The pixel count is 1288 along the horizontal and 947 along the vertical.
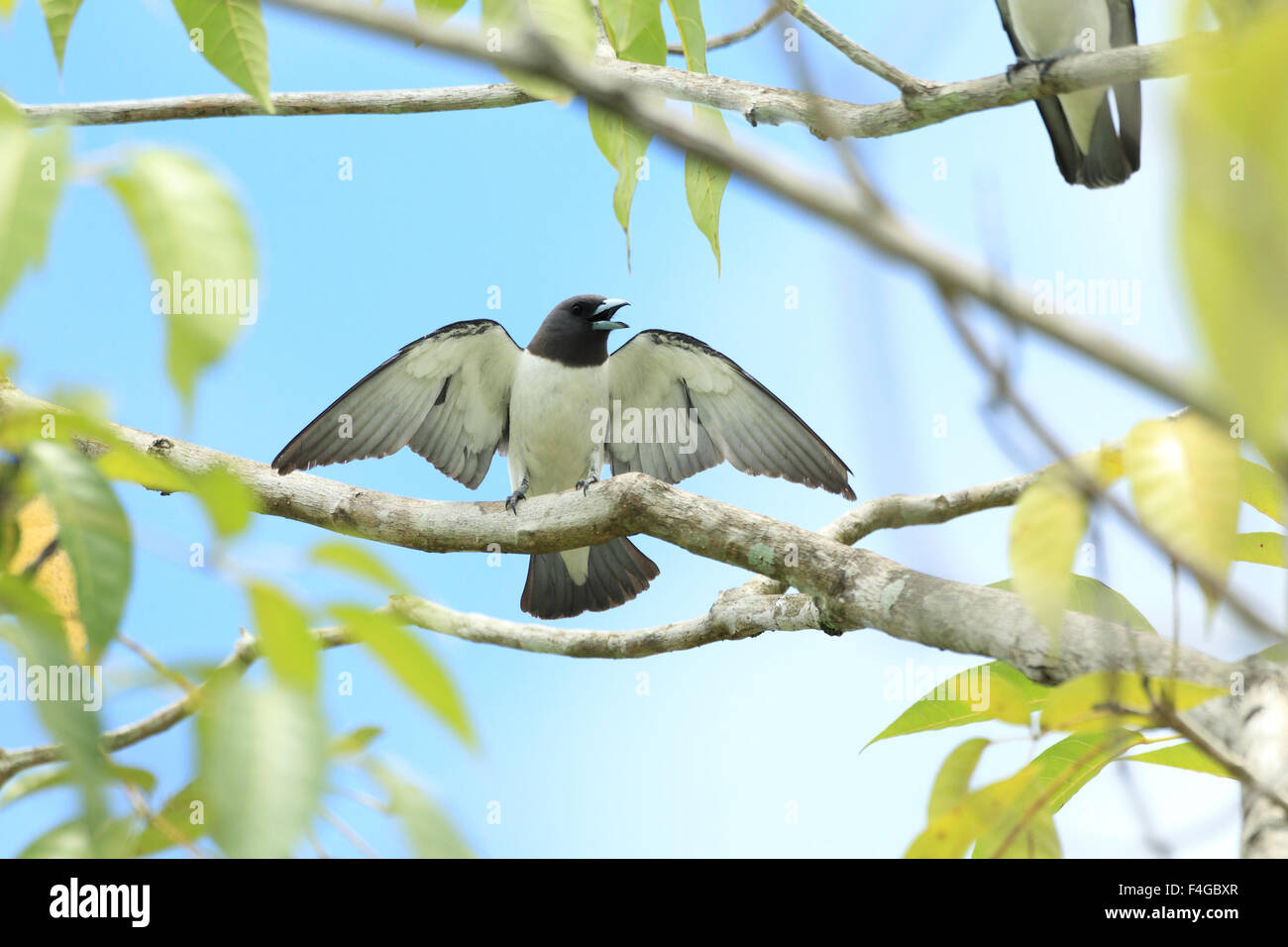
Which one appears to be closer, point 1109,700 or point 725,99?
point 1109,700

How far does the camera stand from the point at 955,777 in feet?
5.30

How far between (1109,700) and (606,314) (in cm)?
478

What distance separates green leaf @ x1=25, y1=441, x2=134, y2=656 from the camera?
0.99 m

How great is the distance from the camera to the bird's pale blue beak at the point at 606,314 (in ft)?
18.7

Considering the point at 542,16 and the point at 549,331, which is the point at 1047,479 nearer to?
the point at 542,16

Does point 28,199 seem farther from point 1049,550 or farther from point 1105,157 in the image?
point 1105,157

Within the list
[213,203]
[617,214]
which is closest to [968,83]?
[617,214]

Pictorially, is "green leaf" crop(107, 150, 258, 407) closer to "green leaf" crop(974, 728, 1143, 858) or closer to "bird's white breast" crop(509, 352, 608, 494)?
"green leaf" crop(974, 728, 1143, 858)

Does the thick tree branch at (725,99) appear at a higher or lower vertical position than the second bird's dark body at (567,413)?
higher

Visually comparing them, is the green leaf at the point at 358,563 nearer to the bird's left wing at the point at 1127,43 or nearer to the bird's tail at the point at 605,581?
the bird's tail at the point at 605,581

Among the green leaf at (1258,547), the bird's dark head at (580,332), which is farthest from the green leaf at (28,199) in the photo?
the bird's dark head at (580,332)

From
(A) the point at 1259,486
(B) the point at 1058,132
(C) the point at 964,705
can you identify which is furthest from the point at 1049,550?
(B) the point at 1058,132

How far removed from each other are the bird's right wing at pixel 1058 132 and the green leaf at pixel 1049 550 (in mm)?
5413

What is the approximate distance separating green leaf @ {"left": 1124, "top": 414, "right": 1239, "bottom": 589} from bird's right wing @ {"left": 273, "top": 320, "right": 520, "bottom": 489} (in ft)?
14.8
